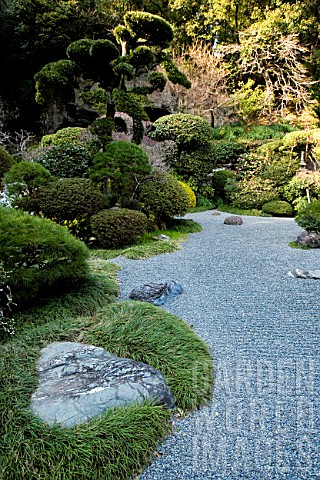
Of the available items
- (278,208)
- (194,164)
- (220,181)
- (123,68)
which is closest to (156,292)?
Answer: (123,68)

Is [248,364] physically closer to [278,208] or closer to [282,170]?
[278,208]

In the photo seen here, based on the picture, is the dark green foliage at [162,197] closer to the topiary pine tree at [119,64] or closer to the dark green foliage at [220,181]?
the topiary pine tree at [119,64]

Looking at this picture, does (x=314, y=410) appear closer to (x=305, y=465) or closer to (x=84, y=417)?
(x=305, y=465)

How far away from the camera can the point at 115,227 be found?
5.29 m

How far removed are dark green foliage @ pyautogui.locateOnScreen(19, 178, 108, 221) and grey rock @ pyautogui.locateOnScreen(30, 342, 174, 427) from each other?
3.35 m

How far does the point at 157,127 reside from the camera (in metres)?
10.1

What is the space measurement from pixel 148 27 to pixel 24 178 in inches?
145

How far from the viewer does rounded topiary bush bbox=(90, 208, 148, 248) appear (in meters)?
5.27

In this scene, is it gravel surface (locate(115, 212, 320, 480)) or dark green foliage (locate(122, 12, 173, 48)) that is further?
dark green foliage (locate(122, 12, 173, 48))

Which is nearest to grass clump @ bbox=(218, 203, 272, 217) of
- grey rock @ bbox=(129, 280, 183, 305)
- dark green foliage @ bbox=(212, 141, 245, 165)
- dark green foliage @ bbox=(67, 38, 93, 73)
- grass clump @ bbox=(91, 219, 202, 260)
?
dark green foliage @ bbox=(212, 141, 245, 165)

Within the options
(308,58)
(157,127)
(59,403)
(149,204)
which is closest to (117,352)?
(59,403)

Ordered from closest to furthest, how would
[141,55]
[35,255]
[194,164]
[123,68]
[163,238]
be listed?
[35,255], [123,68], [163,238], [141,55], [194,164]

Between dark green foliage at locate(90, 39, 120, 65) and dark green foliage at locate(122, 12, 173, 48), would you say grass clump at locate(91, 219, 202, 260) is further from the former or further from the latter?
dark green foliage at locate(122, 12, 173, 48)

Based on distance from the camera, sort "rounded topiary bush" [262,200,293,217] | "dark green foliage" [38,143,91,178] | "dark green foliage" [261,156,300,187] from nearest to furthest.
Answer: "dark green foliage" [38,143,91,178], "rounded topiary bush" [262,200,293,217], "dark green foliage" [261,156,300,187]
